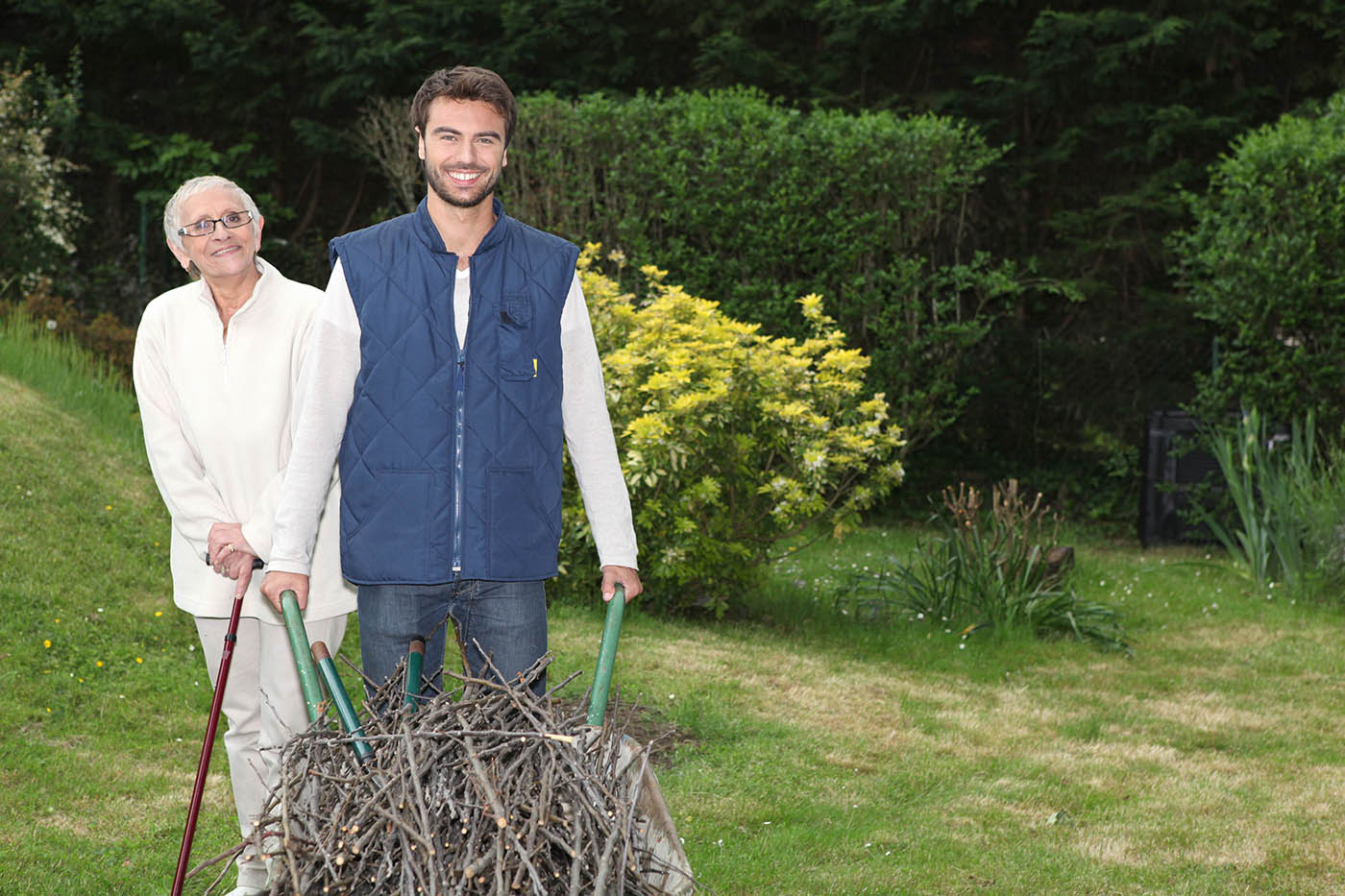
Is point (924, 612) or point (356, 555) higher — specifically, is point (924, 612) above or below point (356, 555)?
below

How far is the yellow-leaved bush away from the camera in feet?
20.3

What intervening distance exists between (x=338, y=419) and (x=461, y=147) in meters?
0.54

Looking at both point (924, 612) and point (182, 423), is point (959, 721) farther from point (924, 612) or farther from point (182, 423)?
point (182, 423)

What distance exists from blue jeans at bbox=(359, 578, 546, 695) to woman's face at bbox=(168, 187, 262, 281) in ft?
2.69

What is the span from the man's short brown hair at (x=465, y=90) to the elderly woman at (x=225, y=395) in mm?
621

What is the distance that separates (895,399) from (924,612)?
2.97m

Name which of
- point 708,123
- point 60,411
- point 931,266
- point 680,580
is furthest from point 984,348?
point 60,411

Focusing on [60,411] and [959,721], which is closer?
[959,721]

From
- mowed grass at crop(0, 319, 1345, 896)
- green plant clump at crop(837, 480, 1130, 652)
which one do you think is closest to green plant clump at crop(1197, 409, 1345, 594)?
mowed grass at crop(0, 319, 1345, 896)

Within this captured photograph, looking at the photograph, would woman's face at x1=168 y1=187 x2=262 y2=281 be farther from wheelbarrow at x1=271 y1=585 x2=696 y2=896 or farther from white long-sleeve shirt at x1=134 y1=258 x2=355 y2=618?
wheelbarrow at x1=271 y1=585 x2=696 y2=896

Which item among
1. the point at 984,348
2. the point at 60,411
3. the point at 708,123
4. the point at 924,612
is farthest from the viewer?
the point at 984,348

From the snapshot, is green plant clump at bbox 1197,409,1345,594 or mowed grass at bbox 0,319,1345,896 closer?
mowed grass at bbox 0,319,1345,896

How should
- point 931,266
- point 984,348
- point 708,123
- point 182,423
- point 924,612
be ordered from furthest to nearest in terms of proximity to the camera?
point 984,348 → point 931,266 → point 708,123 → point 924,612 → point 182,423

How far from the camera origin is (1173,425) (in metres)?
9.18
